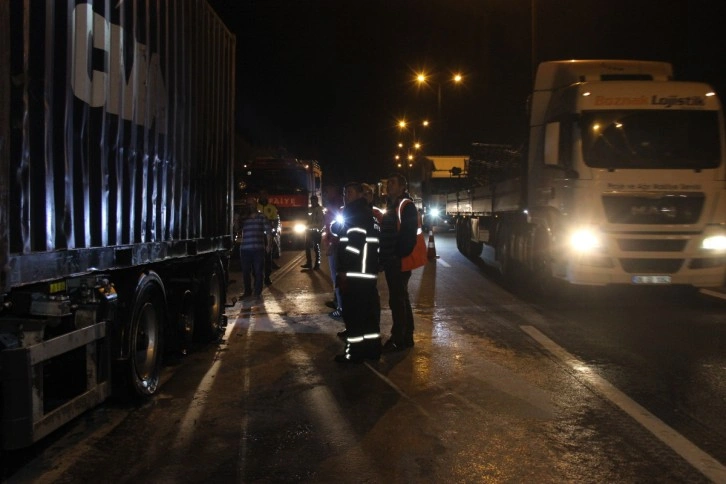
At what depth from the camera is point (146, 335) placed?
6.22 m

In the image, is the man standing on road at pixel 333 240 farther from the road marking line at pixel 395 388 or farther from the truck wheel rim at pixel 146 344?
the truck wheel rim at pixel 146 344

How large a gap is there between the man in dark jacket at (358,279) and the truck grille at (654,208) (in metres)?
4.68

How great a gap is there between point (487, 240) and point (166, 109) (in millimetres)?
12340

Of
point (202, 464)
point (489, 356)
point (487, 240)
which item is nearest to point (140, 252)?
point (202, 464)

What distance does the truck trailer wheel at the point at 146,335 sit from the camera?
569 centimetres

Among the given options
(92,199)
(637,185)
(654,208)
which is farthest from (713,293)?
(92,199)

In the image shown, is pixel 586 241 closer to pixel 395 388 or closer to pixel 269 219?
pixel 395 388

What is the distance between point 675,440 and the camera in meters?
5.03

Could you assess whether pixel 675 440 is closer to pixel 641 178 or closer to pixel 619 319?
pixel 619 319

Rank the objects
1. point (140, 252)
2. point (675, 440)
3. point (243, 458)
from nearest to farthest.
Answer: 1. point (243, 458)
2. point (675, 440)
3. point (140, 252)

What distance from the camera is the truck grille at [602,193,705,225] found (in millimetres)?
10633

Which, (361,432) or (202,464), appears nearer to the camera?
(202,464)

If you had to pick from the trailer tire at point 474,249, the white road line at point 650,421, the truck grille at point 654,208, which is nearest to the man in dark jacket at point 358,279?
the white road line at point 650,421

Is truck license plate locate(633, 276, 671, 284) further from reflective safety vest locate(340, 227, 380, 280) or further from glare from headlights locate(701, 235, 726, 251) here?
reflective safety vest locate(340, 227, 380, 280)
